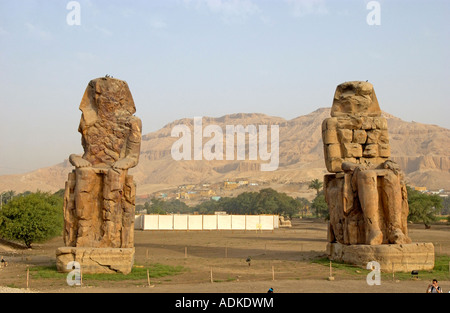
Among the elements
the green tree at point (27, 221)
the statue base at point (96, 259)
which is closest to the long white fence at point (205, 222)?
the green tree at point (27, 221)

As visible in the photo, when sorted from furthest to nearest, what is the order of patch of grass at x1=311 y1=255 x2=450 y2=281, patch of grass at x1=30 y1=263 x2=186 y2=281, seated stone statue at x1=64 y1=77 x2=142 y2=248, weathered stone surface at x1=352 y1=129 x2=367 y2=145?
weathered stone surface at x1=352 y1=129 x2=367 y2=145 < seated stone statue at x1=64 y1=77 x2=142 y2=248 < patch of grass at x1=311 y1=255 x2=450 y2=281 < patch of grass at x1=30 y1=263 x2=186 y2=281

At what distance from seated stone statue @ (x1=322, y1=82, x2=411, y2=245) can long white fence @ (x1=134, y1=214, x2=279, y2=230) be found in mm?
28385

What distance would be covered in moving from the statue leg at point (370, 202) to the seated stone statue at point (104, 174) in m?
5.67

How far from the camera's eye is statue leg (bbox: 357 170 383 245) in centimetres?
1334

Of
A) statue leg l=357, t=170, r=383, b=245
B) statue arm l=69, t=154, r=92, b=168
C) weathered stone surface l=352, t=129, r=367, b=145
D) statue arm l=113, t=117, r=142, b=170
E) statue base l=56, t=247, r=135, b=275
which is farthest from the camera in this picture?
weathered stone surface l=352, t=129, r=367, b=145

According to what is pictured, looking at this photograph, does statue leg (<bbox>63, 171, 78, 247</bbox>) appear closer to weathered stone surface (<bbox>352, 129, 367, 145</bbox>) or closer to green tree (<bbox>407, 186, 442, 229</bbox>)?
weathered stone surface (<bbox>352, 129, 367, 145</bbox>)

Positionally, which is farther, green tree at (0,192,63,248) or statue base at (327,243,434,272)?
green tree at (0,192,63,248)

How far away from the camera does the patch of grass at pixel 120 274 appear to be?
12070 mm

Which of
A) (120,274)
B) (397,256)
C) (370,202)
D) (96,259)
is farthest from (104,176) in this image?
(397,256)

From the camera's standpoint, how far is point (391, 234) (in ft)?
44.1

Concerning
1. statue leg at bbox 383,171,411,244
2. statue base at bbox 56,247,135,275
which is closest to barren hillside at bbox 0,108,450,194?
statue leg at bbox 383,171,411,244

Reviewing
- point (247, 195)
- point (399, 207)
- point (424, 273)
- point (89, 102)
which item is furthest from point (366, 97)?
point (247, 195)

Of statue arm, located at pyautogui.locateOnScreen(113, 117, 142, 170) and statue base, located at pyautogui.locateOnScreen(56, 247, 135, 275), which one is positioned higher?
statue arm, located at pyautogui.locateOnScreen(113, 117, 142, 170)

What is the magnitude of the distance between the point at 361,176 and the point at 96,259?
21.8 ft
